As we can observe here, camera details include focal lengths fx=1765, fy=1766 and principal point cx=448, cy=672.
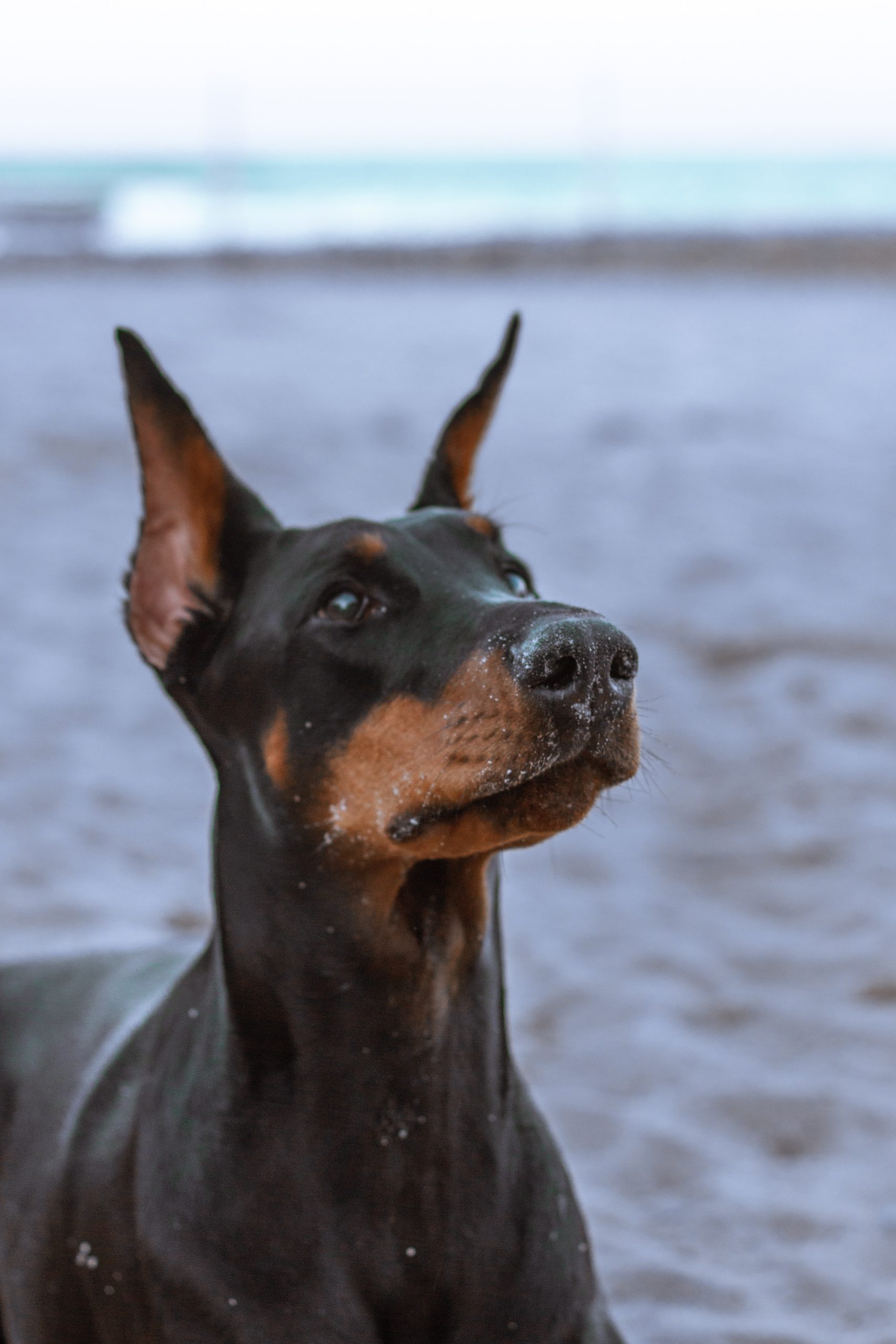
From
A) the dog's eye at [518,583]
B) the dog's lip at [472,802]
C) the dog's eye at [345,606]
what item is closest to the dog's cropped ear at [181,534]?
the dog's eye at [345,606]

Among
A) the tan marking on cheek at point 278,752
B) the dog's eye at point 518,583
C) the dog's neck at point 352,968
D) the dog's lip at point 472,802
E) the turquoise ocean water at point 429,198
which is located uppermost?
the turquoise ocean water at point 429,198

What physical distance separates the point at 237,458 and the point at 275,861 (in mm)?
9166

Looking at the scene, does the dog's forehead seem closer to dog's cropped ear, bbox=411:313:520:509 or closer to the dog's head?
the dog's head

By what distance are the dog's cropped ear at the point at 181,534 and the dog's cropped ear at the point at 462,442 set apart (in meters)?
0.41

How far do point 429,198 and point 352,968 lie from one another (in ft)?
132

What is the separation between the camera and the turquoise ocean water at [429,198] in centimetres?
3017

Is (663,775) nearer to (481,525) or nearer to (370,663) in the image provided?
(481,525)

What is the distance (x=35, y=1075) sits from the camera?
301 centimetres

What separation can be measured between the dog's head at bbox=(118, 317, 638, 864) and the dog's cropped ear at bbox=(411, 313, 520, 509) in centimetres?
13

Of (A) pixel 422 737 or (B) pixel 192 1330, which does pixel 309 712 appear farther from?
(B) pixel 192 1330

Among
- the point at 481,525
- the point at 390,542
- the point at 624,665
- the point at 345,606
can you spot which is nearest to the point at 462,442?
the point at 481,525

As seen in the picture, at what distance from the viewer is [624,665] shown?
2184 millimetres

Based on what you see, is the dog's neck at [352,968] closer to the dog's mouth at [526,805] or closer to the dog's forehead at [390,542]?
the dog's mouth at [526,805]

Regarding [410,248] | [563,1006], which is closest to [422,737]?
[563,1006]
